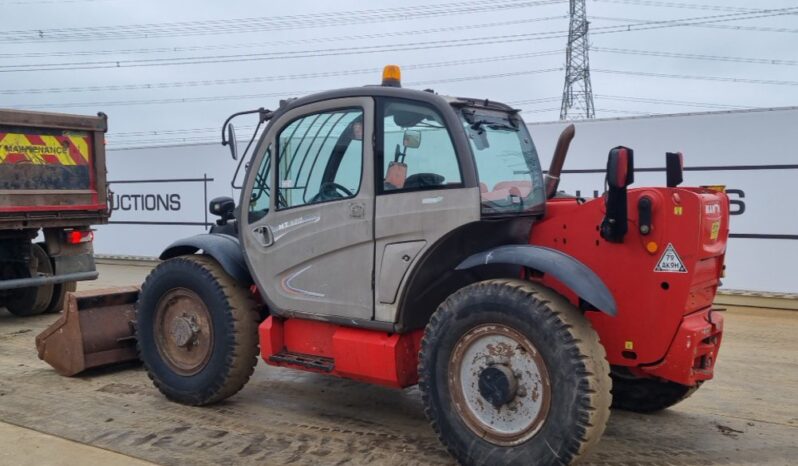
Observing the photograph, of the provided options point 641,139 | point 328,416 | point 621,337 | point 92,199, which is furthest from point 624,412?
point 92,199

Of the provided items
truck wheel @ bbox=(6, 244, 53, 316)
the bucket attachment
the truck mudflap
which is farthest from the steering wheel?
truck wheel @ bbox=(6, 244, 53, 316)

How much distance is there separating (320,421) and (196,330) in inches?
44.0

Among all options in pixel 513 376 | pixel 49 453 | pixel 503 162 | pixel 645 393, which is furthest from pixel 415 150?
pixel 49 453

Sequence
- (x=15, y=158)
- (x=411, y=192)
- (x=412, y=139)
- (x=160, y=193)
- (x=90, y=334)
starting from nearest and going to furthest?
(x=411, y=192) < (x=412, y=139) < (x=90, y=334) < (x=15, y=158) < (x=160, y=193)

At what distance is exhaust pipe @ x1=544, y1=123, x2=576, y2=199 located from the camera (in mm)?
4535

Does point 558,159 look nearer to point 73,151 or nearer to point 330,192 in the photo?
point 330,192

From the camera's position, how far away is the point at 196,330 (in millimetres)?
5145

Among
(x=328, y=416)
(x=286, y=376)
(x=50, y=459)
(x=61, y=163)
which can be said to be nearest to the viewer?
(x=50, y=459)

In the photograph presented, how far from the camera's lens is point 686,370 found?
3818 millimetres

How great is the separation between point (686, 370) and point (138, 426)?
3.45 meters

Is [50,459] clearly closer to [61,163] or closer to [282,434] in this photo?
[282,434]

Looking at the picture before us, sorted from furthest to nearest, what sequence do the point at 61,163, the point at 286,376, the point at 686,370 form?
1. the point at 61,163
2. the point at 286,376
3. the point at 686,370

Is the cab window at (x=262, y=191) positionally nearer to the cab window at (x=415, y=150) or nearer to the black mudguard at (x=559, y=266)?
the cab window at (x=415, y=150)

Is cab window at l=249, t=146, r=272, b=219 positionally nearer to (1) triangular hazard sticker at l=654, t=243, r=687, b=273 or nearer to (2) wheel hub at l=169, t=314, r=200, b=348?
(2) wheel hub at l=169, t=314, r=200, b=348
